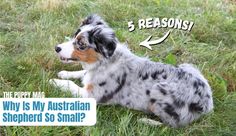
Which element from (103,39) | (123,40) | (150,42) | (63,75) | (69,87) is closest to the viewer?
(103,39)

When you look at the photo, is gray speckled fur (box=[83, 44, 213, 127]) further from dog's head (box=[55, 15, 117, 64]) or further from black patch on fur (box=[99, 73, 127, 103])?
dog's head (box=[55, 15, 117, 64])

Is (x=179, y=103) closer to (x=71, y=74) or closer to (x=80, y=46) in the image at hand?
(x=80, y=46)

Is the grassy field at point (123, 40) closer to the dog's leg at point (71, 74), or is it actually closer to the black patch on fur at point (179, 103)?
the dog's leg at point (71, 74)

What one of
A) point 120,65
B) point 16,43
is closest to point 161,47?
point 120,65

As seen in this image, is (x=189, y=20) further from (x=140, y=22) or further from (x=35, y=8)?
(x=35, y=8)

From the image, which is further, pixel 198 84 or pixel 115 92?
pixel 115 92

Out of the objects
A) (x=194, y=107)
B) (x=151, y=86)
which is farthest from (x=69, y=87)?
(x=194, y=107)
